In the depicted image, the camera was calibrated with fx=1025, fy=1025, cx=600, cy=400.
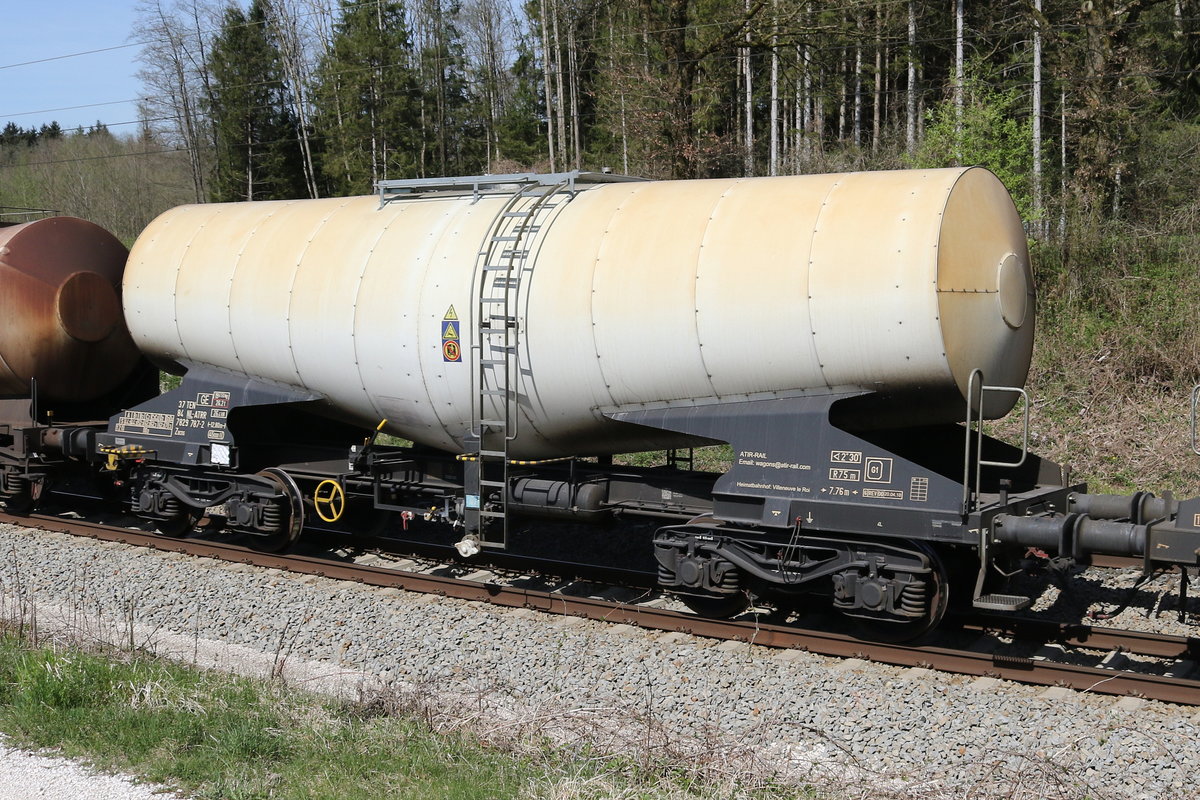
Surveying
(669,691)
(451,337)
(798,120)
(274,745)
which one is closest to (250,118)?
(798,120)

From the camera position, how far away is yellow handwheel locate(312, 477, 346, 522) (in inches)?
432

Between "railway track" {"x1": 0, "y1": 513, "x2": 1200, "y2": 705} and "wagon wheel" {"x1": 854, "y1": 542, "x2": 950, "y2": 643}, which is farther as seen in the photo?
"wagon wheel" {"x1": 854, "y1": 542, "x2": 950, "y2": 643}

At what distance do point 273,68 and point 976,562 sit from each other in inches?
1693

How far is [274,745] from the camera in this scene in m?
5.90

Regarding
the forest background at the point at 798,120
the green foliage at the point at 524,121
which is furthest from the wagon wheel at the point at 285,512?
the green foliage at the point at 524,121

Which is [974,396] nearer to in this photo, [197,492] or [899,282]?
[899,282]

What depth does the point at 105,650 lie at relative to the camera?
795cm

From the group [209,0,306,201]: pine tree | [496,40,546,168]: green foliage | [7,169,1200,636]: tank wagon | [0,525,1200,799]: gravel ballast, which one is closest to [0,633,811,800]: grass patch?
[0,525,1200,799]: gravel ballast

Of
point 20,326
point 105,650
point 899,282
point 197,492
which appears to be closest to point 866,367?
point 899,282

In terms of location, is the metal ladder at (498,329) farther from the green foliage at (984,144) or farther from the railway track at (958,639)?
the green foliage at (984,144)

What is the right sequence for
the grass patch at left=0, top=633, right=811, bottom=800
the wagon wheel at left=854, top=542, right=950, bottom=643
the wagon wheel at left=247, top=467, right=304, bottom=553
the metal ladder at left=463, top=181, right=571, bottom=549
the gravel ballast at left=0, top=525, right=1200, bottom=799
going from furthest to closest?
the wagon wheel at left=247, top=467, right=304, bottom=553, the metal ladder at left=463, top=181, right=571, bottom=549, the wagon wheel at left=854, top=542, right=950, bottom=643, the gravel ballast at left=0, top=525, right=1200, bottom=799, the grass patch at left=0, top=633, right=811, bottom=800

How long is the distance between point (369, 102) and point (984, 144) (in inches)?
1093

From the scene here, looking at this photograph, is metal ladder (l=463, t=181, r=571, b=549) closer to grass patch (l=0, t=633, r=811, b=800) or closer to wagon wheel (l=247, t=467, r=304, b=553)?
wagon wheel (l=247, t=467, r=304, b=553)

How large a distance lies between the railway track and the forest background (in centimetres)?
627
